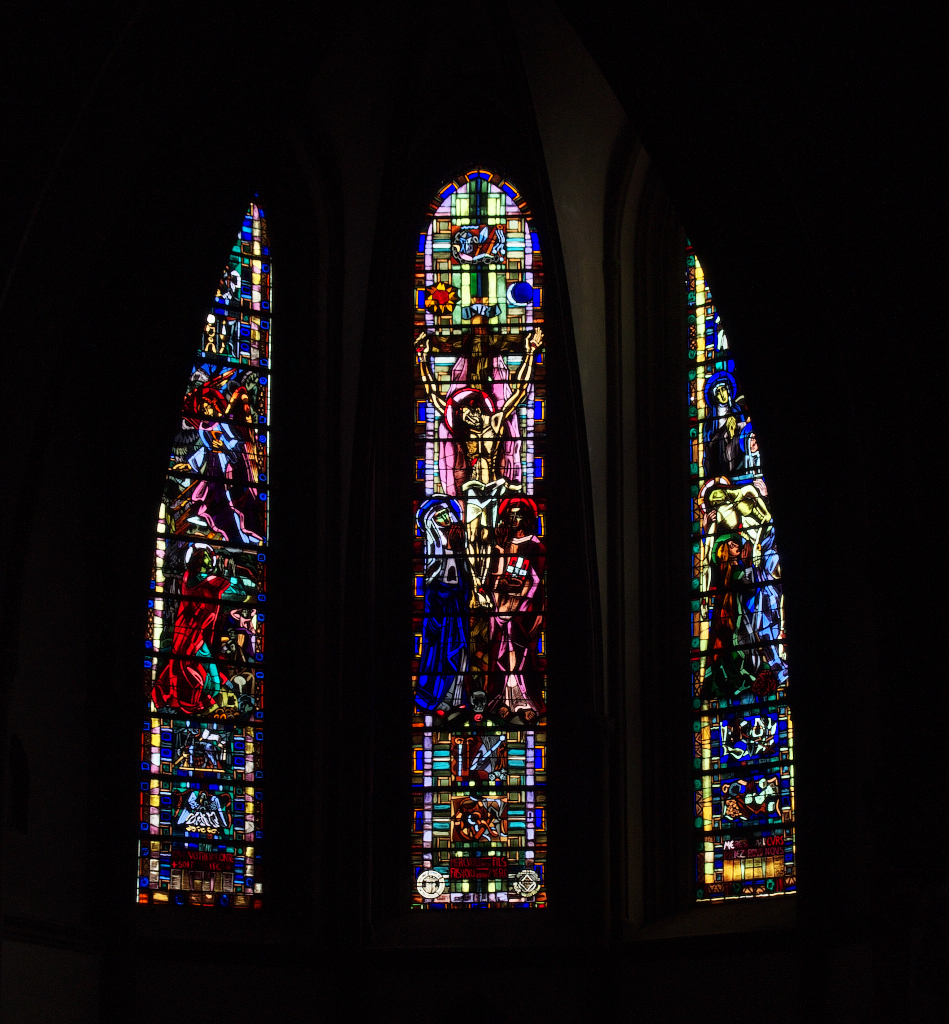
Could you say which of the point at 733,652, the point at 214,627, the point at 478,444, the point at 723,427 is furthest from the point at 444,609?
the point at 723,427

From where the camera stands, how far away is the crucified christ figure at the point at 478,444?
14914 mm

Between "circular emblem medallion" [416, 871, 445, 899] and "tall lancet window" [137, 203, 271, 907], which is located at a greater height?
"tall lancet window" [137, 203, 271, 907]

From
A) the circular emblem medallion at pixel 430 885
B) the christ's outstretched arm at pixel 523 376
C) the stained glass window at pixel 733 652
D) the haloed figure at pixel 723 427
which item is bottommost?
the circular emblem medallion at pixel 430 885

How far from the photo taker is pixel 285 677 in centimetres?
1428

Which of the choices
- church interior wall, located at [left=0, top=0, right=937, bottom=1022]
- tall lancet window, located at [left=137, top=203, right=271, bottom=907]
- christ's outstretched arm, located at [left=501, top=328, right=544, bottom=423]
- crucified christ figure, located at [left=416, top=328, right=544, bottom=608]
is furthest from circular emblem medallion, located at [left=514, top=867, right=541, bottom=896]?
christ's outstretched arm, located at [left=501, top=328, right=544, bottom=423]

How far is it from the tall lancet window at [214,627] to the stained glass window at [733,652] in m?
2.68

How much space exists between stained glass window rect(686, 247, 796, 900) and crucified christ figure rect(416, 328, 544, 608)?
1.21 m

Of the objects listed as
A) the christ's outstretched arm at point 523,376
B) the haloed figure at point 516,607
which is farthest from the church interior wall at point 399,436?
the christ's outstretched arm at point 523,376

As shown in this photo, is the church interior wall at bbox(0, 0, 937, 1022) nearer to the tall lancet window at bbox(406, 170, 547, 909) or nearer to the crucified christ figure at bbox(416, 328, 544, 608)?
the tall lancet window at bbox(406, 170, 547, 909)

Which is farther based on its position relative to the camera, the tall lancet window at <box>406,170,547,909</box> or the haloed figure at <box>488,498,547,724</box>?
the haloed figure at <box>488,498,547,724</box>

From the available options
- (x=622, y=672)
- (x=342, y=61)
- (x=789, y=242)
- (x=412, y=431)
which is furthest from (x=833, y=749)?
(x=342, y=61)

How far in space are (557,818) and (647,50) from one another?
4.61m

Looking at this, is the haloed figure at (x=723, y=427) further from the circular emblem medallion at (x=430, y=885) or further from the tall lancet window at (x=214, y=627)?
the circular emblem medallion at (x=430, y=885)

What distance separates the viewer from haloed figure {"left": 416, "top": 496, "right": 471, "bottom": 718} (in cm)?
1460
